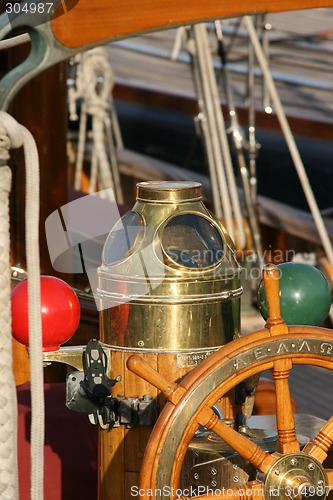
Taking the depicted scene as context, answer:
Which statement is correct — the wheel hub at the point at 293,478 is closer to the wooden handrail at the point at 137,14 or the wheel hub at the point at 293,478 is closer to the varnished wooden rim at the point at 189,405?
the varnished wooden rim at the point at 189,405

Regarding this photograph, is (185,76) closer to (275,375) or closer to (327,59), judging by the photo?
(327,59)

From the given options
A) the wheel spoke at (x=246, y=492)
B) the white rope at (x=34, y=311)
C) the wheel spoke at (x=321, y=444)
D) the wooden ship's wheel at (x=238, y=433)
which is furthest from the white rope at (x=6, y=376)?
the wheel spoke at (x=321, y=444)

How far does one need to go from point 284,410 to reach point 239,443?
76 mm

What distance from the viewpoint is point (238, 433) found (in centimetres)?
140

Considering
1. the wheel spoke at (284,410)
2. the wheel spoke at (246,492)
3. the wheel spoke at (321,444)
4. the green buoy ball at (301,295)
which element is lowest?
the wheel spoke at (246,492)

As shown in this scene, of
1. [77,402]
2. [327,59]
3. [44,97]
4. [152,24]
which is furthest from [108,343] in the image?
[327,59]

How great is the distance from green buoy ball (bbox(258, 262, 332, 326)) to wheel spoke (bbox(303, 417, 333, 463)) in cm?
28

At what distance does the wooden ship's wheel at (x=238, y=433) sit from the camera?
1.34 metres

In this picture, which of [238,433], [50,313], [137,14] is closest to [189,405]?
[238,433]

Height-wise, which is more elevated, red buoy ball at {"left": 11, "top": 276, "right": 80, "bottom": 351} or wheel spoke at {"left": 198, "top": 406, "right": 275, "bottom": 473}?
red buoy ball at {"left": 11, "top": 276, "right": 80, "bottom": 351}

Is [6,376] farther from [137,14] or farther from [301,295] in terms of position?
[301,295]

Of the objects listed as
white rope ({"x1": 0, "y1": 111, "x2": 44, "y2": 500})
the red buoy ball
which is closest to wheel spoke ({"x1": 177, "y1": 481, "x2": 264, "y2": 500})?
white rope ({"x1": 0, "y1": 111, "x2": 44, "y2": 500})

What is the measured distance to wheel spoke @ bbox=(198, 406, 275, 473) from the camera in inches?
54.0

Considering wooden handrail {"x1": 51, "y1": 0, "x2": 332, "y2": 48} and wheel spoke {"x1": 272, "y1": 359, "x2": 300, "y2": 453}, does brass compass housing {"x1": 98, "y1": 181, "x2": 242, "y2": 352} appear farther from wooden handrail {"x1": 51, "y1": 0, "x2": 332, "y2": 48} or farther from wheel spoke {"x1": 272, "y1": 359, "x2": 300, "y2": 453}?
wooden handrail {"x1": 51, "y1": 0, "x2": 332, "y2": 48}
